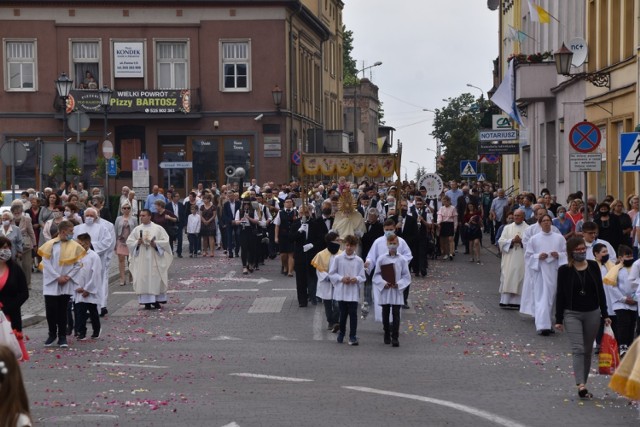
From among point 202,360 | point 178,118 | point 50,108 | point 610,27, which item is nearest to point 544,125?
point 610,27

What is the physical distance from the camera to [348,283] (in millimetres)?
17453

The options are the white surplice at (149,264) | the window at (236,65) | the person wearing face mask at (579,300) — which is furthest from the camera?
the window at (236,65)

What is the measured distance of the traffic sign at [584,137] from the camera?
23547mm

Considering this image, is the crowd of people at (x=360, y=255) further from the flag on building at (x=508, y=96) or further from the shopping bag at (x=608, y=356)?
the flag on building at (x=508, y=96)

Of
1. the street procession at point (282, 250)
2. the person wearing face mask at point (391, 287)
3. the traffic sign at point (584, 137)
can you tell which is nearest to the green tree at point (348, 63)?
the street procession at point (282, 250)

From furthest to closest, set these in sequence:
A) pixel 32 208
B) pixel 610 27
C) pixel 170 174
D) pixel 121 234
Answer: pixel 170 174
pixel 610 27
pixel 32 208
pixel 121 234

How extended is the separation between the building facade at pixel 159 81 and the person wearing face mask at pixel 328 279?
3701 centimetres

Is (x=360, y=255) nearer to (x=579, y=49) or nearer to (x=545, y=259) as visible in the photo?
(x=545, y=259)

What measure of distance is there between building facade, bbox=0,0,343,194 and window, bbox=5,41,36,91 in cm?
4

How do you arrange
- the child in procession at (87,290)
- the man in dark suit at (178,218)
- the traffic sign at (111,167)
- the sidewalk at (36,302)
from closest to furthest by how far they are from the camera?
the child in procession at (87,290), the sidewalk at (36,302), the man in dark suit at (178,218), the traffic sign at (111,167)

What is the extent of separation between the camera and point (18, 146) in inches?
1155

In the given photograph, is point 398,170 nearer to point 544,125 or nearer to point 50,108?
point 544,125

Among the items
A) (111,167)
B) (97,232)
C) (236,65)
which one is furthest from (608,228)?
(236,65)

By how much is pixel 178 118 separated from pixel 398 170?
27.7m
